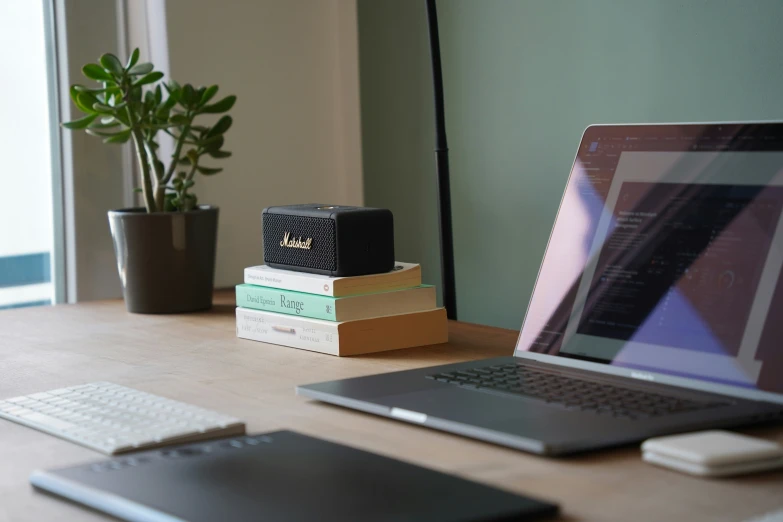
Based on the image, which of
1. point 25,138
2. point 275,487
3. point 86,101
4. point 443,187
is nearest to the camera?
point 275,487

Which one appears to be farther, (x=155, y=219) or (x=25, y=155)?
(x=25, y=155)

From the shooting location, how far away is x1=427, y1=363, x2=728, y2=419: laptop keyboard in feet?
2.82

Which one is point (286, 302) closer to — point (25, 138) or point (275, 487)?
point (275, 487)

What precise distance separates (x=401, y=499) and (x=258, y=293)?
0.76 metres

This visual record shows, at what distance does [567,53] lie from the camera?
1585 millimetres

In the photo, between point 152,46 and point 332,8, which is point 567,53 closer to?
point 332,8

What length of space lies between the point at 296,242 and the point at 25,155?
800 mm

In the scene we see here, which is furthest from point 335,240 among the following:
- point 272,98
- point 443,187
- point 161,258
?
point 272,98

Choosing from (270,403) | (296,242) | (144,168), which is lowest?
(270,403)

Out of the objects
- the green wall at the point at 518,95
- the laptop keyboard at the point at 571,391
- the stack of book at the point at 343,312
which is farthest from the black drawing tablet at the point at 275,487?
the green wall at the point at 518,95

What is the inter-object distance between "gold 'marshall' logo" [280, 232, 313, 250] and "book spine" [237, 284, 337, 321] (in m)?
0.06

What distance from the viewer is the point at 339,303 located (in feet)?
4.14

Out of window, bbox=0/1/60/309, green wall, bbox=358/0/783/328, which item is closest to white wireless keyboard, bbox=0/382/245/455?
green wall, bbox=358/0/783/328

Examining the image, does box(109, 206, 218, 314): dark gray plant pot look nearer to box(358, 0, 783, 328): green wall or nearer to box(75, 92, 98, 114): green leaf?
box(75, 92, 98, 114): green leaf
